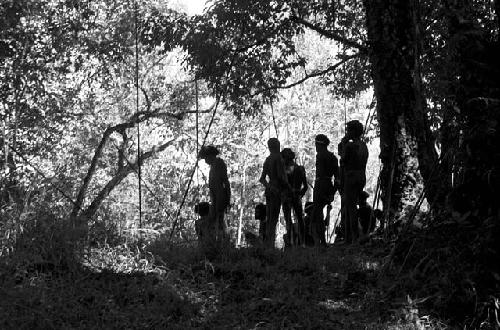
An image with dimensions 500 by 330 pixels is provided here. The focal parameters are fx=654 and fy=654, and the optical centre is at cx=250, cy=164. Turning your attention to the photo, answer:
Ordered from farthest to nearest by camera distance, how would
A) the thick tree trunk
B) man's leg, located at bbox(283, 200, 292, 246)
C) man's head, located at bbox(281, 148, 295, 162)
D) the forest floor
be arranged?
man's head, located at bbox(281, 148, 295, 162), man's leg, located at bbox(283, 200, 292, 246), the thick tree trunk, the forest floor

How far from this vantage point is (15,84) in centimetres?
1315

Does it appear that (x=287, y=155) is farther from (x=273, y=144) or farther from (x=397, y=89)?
(x=397, y=89)

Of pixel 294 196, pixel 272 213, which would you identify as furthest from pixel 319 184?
pixel 272 213

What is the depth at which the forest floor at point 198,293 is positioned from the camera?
503cm

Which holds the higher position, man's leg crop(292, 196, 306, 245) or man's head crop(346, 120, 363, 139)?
man's head crop(346, 120, 363, 139)

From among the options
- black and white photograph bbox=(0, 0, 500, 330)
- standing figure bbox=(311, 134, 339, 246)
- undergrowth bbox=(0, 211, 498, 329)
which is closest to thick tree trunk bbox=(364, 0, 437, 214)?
black and white photograph bbox=(0, 0, 500, 330)

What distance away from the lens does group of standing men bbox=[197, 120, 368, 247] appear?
9.00 meters

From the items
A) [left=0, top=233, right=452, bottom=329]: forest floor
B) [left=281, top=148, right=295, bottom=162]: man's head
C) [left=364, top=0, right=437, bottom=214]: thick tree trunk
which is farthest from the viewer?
[left=281, top=148, right=295, bottom=162]: man's head

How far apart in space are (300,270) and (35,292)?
2.50 m

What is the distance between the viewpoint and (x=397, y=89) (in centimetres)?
770

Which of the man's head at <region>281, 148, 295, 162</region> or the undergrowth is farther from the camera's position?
the man's head at <region>281, 148, 295, 162</region>

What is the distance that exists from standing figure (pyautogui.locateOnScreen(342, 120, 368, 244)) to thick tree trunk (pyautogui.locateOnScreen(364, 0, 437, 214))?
112cm

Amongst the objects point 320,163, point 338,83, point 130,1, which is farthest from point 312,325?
point 130,1

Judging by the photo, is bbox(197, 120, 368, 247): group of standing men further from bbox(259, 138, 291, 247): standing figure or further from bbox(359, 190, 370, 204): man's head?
bbox(359, 190, 370, 204): man's head
